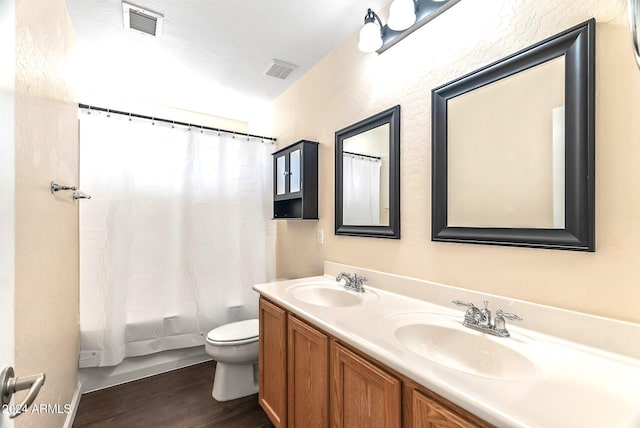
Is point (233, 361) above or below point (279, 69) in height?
below

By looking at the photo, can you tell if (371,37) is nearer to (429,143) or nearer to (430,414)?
(429,143)

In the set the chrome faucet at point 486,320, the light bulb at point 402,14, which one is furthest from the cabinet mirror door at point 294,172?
the chrome faucet at point 486,320

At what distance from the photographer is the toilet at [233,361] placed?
74.1 inches

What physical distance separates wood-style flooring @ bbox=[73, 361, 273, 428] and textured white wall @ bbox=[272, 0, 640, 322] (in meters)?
1.04

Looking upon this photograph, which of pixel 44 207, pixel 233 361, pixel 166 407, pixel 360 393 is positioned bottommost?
pixel 166 407

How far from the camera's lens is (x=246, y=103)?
2.92m

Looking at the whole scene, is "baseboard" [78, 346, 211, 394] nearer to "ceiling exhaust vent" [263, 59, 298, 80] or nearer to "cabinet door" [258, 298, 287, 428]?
"cabinet door" [258, 298, 287, 428]

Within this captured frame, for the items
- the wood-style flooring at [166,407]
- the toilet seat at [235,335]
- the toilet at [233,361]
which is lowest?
the wood-style flooring at [166,407]

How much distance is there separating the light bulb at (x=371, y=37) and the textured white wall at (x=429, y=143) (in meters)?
0.09

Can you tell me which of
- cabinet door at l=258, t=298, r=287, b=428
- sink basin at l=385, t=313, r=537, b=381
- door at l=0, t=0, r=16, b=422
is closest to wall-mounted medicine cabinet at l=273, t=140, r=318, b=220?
cabinet door at l=258, t=298, r=287, b=428

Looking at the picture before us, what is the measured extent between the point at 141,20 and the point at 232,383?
2430 millimetres

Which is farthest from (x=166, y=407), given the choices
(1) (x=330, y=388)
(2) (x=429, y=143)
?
(2) (x=429, y=143)

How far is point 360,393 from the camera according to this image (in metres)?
0.97

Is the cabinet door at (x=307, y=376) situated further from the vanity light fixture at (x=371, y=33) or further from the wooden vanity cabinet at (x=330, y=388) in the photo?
the vanity light fixture at (x=371, y=33)
